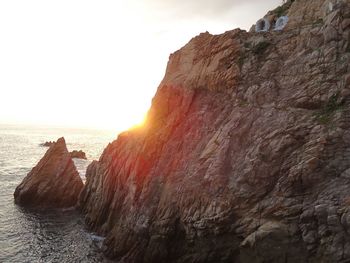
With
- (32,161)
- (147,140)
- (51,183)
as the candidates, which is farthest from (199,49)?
(32,161)

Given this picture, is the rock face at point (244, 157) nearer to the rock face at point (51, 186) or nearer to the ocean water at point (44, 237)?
the ocean water at point (44, 237)

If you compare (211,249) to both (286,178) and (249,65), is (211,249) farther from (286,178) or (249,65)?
(249,65)

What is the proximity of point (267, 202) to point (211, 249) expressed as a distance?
584 cm

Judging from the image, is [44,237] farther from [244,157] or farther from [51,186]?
[244,157]

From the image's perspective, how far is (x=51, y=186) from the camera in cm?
4697

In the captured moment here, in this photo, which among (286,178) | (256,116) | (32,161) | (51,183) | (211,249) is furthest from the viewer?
(32,161)

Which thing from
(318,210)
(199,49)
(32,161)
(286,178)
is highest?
(199,49)

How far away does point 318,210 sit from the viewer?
65.8 feet

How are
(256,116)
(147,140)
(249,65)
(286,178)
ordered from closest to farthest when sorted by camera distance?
1. (286,178)
2. (256,116)
3. (249,65)
4. (147,140)

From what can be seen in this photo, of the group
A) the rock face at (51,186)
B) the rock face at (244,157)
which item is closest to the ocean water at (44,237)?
the rock face at (51,186)

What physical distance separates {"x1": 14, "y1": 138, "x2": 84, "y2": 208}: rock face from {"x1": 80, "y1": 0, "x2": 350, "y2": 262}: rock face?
481 inches

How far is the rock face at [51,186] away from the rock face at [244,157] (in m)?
12.2

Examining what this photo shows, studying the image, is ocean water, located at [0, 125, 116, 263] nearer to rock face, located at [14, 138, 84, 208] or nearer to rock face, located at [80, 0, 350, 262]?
rock face, located at [14, 138, 84, 208]

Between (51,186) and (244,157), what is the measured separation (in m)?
32.2
